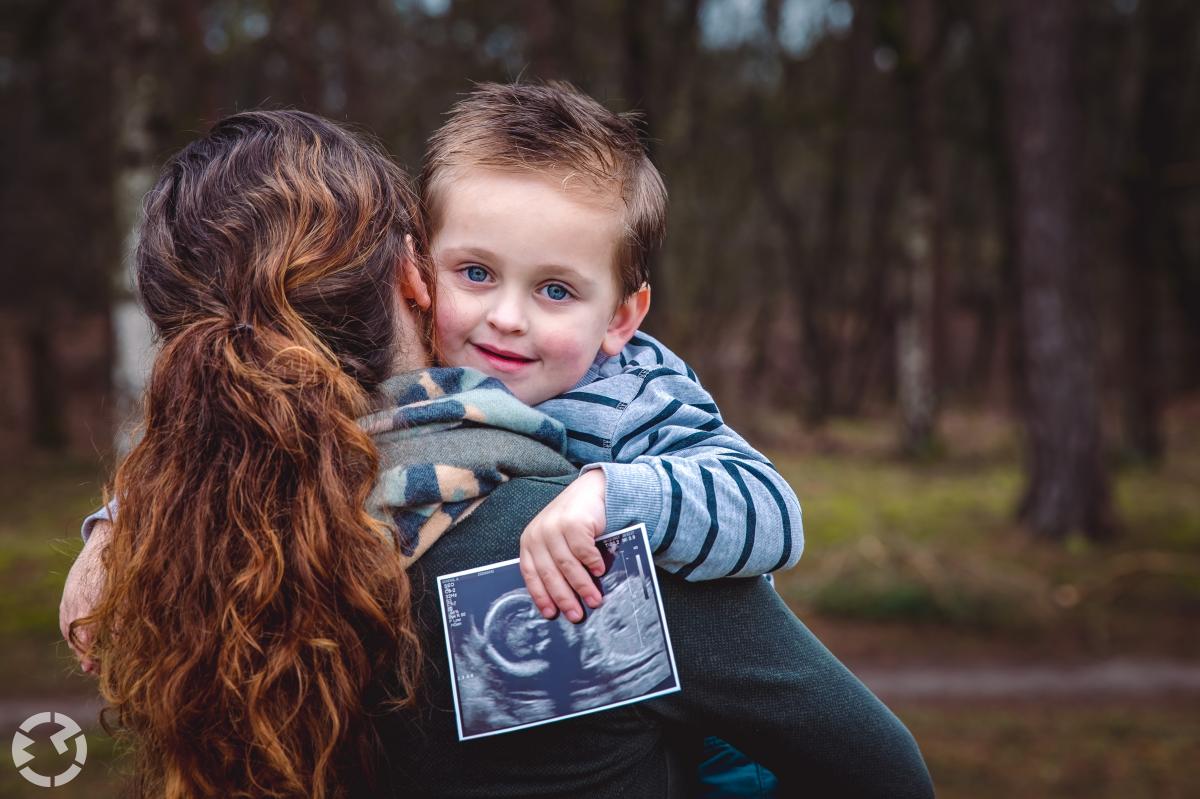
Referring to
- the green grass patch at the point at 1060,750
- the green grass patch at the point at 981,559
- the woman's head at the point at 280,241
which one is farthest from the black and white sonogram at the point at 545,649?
the green grass patch at the point at 981,559

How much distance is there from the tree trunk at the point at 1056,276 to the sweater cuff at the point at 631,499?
8.57 meters

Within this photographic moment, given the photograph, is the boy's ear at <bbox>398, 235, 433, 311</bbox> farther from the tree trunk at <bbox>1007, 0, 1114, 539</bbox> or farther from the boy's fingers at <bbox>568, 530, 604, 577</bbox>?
the tree trunk at <bbox>1007, 0, 1114, 539</bbox>

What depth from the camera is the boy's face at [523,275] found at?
159 cm

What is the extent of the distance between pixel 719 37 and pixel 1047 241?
11.3m

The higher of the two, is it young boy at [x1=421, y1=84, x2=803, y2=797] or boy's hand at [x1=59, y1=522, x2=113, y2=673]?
young boy at [x1=421, y1=84, x2=803, y2=797]

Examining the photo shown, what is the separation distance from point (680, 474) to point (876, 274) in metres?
20.7

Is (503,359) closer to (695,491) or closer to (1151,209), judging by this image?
(695,491)

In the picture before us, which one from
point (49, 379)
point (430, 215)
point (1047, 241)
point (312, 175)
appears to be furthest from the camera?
point (49, 379)

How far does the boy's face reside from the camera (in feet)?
5.23

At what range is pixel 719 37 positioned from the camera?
1903cm

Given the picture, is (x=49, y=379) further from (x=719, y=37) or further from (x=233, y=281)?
(x=233, y=281)

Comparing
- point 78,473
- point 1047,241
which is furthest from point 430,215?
point 78,473

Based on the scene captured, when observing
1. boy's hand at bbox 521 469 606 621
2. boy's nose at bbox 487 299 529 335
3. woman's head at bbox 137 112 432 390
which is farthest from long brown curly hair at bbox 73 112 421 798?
boy's nose at bbox 487 299 529 335

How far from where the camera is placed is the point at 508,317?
159 cm
